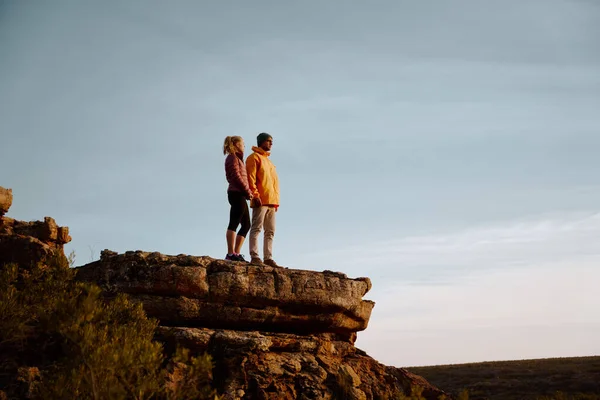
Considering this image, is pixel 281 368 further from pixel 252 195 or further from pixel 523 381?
pixel 523 381

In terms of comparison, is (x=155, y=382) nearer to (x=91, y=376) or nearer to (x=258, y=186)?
(x=91, y=376)

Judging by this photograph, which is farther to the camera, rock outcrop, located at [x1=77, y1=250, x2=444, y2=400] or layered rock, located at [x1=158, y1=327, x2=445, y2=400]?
rock outcrop, located at [x1=77, y1=250, x2=444, y2=400]

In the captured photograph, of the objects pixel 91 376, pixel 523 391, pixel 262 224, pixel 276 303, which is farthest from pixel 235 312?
pixel 523 391

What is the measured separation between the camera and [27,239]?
1766 cm

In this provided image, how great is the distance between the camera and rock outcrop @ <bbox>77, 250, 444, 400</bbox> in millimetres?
16125

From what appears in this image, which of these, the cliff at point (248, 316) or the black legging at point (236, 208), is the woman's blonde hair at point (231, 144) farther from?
the cliff at point (248, 316)

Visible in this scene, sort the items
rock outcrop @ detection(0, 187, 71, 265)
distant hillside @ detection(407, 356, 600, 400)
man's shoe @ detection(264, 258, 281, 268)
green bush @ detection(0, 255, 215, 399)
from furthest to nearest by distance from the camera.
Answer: distant hillside @ detection(407, 356, 600, 400) → man's shoe @ detection(264, 258, 281, 268) → rock outcrop @ detection(0, 187, 71, 265) → green bush @ detection(0, 255, 215, 399)

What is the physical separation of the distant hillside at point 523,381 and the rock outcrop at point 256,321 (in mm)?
28063

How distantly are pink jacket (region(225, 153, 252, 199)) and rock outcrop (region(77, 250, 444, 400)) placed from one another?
2.36 metres

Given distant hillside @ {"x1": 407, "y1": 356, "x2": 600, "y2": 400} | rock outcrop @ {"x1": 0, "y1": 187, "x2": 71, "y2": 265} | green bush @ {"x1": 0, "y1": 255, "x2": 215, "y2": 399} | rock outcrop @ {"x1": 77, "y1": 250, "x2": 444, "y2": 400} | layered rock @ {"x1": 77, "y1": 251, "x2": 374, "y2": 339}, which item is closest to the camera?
green bush @ {"x1": 0, "y1": 255, "x2": 215, "y2": 399}

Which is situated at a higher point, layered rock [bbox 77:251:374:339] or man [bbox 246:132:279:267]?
man [bbox 246:132:279:267]

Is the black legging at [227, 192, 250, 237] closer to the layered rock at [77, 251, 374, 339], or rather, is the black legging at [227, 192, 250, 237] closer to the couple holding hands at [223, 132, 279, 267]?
the couple holding hands at [223, 132, 279, 267]

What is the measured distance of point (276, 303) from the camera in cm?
1802

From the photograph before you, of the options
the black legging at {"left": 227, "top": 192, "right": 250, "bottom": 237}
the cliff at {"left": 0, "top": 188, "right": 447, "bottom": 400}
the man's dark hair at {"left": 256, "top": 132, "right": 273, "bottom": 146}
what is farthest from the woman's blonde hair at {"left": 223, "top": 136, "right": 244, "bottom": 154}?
the cliff at {"left": 0, "top": 188, "right": 447, "bottom": 400}
